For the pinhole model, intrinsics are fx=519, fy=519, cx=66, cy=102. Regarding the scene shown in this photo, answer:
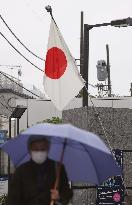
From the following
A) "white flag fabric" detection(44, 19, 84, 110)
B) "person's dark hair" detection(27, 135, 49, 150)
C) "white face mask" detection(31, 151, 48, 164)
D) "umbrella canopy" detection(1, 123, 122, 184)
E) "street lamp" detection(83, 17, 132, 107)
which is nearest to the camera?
"white face mask" detection(31, 151, 48, 164)

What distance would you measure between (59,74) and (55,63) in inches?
12.8

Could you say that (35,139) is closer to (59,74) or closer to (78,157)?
(78,157)

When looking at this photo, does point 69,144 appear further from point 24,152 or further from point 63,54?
point 63,54

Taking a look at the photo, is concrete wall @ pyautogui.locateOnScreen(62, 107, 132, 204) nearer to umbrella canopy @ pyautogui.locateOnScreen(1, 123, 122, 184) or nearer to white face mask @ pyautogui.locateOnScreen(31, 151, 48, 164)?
umbrella canopy @ pyautogui.locateOnScreen(1, 123, 122, 184)

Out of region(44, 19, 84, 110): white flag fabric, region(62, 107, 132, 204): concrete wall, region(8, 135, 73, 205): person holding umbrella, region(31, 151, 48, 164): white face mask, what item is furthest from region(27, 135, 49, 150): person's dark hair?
region(62, 107, 132, 204): concrete wall

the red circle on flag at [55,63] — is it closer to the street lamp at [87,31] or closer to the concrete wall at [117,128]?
the concrete wall at [117,128]

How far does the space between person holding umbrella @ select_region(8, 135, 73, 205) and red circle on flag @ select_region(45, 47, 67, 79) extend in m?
4.94

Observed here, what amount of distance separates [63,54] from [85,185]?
2550 mm

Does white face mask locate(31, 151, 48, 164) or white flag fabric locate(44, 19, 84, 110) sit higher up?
white flag fabric locate(44, 19, 84, 110)

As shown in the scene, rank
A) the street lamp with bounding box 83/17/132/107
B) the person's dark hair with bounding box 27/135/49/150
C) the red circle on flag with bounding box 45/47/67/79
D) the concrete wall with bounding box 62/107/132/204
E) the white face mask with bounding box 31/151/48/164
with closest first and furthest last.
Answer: the white face mask with bounding box 31/151/48/164 → the person's dark hair with bounding box 27/135/49/150 → the red circle on flag with bounding box 45/47/67/79 → the concrete wall with bounding box 62/107/132/204 → the street lamp with bounding box 83/17/132/107

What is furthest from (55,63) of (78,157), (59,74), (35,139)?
(35,139)

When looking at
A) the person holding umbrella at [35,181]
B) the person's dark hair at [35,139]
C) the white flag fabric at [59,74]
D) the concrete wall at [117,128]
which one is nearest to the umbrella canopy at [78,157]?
the person's dark hair at [35,139]

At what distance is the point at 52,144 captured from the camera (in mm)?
5355

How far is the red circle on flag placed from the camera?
31.3ft
